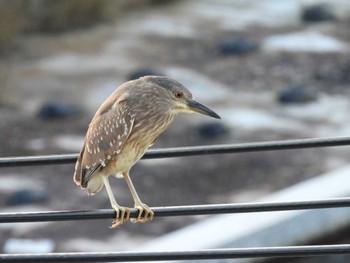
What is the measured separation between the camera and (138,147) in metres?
5.83

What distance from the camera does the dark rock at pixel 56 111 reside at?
13.8 meters

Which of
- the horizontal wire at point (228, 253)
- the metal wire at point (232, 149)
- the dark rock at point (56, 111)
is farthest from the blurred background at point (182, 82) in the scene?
the horizontal wire at point (228, 253)

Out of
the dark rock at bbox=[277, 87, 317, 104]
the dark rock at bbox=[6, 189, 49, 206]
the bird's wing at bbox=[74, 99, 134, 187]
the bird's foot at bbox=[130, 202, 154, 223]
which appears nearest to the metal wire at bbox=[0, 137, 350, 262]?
the bird's foot at bbox=[130, 202, 154, 223]

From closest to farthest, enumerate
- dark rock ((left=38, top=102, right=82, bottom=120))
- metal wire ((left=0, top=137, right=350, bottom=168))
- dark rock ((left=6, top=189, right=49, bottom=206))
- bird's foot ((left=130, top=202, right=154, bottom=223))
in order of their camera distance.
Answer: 1. metal wire ((left=0, top=137, right=350, bottom=168))
2. bird's foot ((left=130, top=202, right=154, bottom=223))
3. dark rock ((left=6, top=189, right=49, bottom=206))
4. dark rock ((left=38, top=102, right=82, bottom=120))

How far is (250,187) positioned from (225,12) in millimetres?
6778

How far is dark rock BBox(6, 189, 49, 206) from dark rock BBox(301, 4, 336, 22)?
23.0 feet

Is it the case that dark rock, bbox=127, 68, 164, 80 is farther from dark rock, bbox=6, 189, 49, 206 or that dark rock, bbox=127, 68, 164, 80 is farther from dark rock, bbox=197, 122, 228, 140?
dark rock, bbox=6, 189, 49, 206

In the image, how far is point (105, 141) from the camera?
5.88 meters

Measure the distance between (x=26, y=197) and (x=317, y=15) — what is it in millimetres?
7333

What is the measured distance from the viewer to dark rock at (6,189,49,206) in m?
11.4

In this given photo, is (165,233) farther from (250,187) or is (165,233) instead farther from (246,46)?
(246,46)

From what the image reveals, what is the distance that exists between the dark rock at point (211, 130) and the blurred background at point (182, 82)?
17 mm

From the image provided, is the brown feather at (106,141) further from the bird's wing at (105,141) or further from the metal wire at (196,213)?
the metal wire at (196,213)

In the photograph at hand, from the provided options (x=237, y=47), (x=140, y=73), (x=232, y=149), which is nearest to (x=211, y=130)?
(x=140, y=73)
